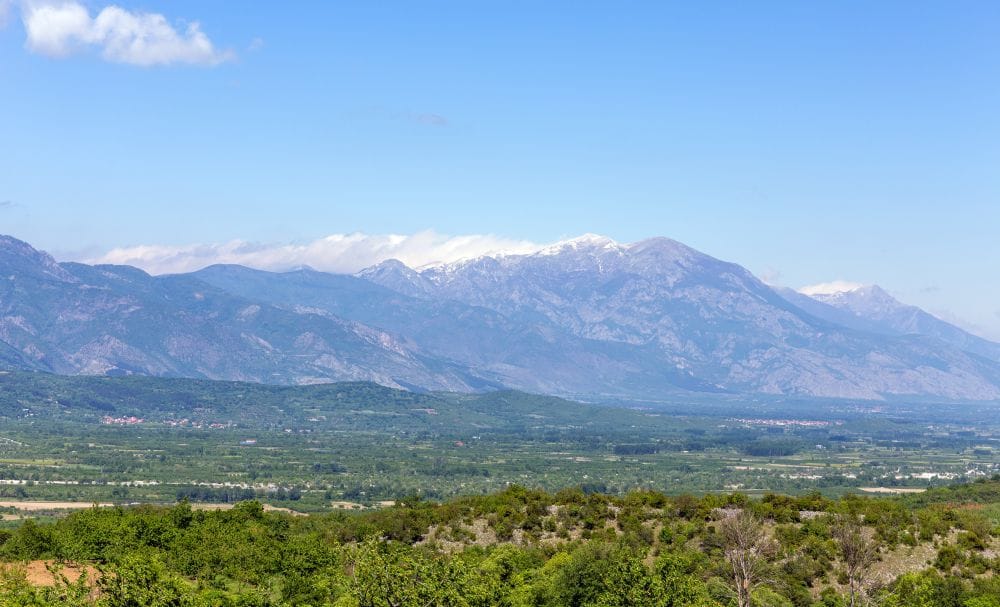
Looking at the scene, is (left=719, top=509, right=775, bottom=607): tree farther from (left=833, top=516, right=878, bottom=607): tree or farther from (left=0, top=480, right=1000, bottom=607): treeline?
(left=833, top=516, right=878, bottom=607): tree

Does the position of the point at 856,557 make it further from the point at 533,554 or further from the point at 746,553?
the point at 533,554

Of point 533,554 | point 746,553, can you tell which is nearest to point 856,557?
point 746,553

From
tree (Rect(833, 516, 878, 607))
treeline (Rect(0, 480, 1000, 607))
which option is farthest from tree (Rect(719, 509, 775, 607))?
tree (Rect(833, 516, 878, 607))

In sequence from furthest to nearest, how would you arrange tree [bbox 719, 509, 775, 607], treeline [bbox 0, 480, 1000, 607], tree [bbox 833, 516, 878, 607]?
tree [bbox 833, 516, 878, 607]
tree [bbox 719, 509, 775, 607]
treeline [bbox 0, 480, 1000, 607]

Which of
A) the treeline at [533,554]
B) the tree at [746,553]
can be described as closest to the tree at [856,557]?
the treeline at [533,554]

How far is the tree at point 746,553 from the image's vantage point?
6365 cm

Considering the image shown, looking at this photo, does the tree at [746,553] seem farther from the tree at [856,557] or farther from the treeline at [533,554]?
the tree at [856,557]

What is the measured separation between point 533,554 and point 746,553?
17.9m

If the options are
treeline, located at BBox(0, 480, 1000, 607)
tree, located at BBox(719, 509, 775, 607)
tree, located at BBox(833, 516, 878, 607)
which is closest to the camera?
treeline, located at BBox(0, 480, 1000, 607)

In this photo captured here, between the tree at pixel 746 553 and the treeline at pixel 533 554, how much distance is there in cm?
29

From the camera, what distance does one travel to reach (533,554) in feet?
271

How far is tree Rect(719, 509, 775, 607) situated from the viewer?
63647 mm

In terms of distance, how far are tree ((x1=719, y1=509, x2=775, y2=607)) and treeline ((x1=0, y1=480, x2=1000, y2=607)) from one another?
11.6 inches

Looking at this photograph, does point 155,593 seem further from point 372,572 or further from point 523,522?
point 523,522
